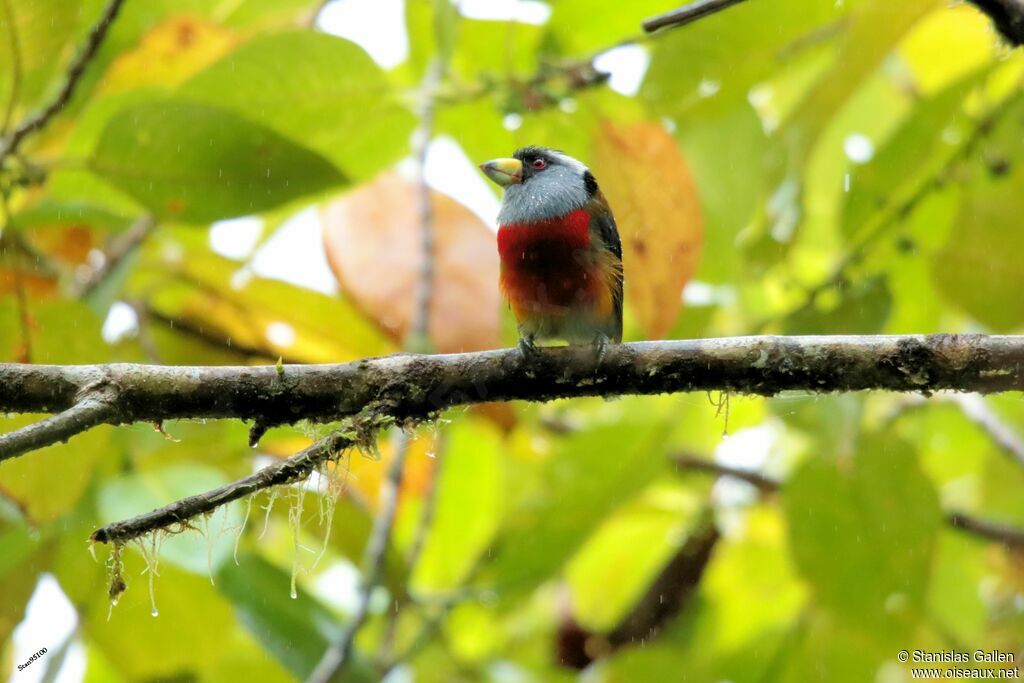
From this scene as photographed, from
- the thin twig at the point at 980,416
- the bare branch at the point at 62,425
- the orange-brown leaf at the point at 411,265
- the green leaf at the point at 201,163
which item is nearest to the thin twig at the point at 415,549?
the orange-brown leaf at the point at 411,265

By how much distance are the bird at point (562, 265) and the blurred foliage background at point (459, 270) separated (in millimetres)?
139

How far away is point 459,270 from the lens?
324cm

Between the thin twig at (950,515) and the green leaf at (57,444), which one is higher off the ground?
the green leaf at (57,444)

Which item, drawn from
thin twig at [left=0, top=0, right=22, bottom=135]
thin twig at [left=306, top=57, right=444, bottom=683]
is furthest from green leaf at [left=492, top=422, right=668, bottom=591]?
thin twig at [left=0, top=0, right=22, bottom=135]

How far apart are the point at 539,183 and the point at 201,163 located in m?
1.12

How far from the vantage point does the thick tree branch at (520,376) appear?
1927mm

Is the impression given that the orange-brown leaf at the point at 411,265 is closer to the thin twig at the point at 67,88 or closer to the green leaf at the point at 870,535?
the thin twig at the point at 67,88

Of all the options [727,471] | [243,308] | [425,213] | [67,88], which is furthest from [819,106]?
[67,88]

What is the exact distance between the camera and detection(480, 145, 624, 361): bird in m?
2.99

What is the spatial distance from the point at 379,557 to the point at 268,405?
0.91 meters

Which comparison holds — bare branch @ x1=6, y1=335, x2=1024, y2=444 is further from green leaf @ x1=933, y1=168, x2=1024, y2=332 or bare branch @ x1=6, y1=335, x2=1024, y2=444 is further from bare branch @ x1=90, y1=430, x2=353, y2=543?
green leaf @ x1=933, y1=168, x2=1024, y2=332

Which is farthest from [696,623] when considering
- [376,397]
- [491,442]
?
[376,397]

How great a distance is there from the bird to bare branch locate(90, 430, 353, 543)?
103 cm

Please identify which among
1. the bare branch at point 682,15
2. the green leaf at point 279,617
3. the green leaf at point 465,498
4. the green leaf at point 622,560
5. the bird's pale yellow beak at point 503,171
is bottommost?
the green leaf at point 622,560
